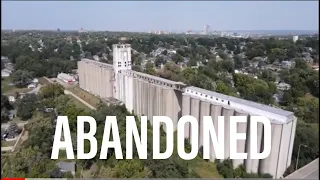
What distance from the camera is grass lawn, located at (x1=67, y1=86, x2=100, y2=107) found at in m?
27.0

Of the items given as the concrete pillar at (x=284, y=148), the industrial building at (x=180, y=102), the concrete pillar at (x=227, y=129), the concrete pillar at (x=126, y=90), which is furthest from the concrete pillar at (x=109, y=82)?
the concrete pillar at (x=284, y=148)

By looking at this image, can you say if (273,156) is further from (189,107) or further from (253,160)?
(189,107)

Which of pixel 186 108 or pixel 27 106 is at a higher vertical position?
pixel 186 108

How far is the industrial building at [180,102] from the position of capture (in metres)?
12.8

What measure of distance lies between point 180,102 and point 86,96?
46.0 ft

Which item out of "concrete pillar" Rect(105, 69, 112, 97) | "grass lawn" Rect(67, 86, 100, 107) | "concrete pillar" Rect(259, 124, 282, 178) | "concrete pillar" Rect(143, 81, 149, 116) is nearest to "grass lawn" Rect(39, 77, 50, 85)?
"grass lawn" Rect(67, 86, 100, 107)

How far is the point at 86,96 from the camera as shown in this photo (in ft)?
96.9

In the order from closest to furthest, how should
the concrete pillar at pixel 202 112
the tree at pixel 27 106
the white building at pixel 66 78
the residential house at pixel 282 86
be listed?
the concrete pillar at pixel 202 112 < the tree at pixel 27 106 < the residential house at pixel 282 86 < the white building at pixel 66 78

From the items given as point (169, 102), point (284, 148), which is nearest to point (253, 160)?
point (284, 148)

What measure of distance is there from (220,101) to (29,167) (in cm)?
1039

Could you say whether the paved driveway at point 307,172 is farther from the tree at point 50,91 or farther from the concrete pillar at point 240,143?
the tree at point 50,91

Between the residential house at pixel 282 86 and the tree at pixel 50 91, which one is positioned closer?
the tree at pixel 50 91

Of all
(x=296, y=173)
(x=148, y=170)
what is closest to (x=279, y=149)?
(x=296, y=173)

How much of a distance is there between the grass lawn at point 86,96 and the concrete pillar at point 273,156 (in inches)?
659
